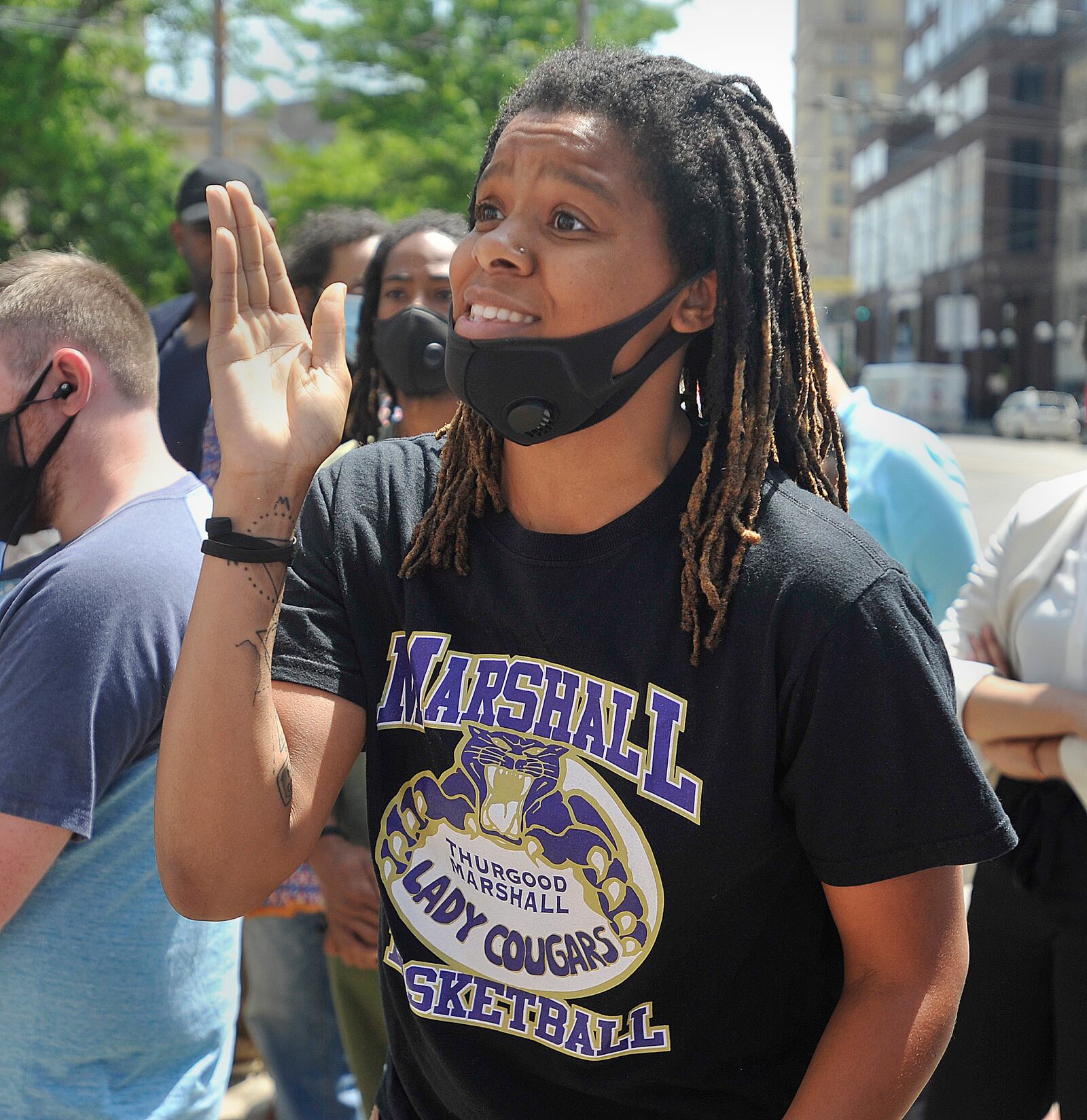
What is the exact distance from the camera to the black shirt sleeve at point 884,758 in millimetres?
1461

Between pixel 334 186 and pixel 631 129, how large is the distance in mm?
19180

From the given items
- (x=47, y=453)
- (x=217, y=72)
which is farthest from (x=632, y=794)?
(x=217, y=72)

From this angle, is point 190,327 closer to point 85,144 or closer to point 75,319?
point 75,319

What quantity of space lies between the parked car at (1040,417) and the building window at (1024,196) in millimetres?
13223

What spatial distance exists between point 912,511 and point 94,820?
2042 mm

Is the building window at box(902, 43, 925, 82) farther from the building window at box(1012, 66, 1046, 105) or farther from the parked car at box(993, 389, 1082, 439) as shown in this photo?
the parked car at box(993, 389, 1082, 439)

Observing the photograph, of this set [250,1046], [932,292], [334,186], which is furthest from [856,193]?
[250,1046]

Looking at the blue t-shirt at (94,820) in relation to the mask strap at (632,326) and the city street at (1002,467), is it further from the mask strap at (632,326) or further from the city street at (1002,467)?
the city street at (1002,467)

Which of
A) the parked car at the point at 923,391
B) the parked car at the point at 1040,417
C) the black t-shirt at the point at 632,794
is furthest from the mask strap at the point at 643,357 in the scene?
the parked car at the point at 923,391

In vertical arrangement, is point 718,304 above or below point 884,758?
above

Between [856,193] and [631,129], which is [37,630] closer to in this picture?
[631,129]

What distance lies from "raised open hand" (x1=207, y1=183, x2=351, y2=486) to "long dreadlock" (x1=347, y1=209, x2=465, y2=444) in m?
1.82

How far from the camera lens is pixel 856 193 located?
68375 mm

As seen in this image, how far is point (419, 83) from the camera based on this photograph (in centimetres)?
2152
